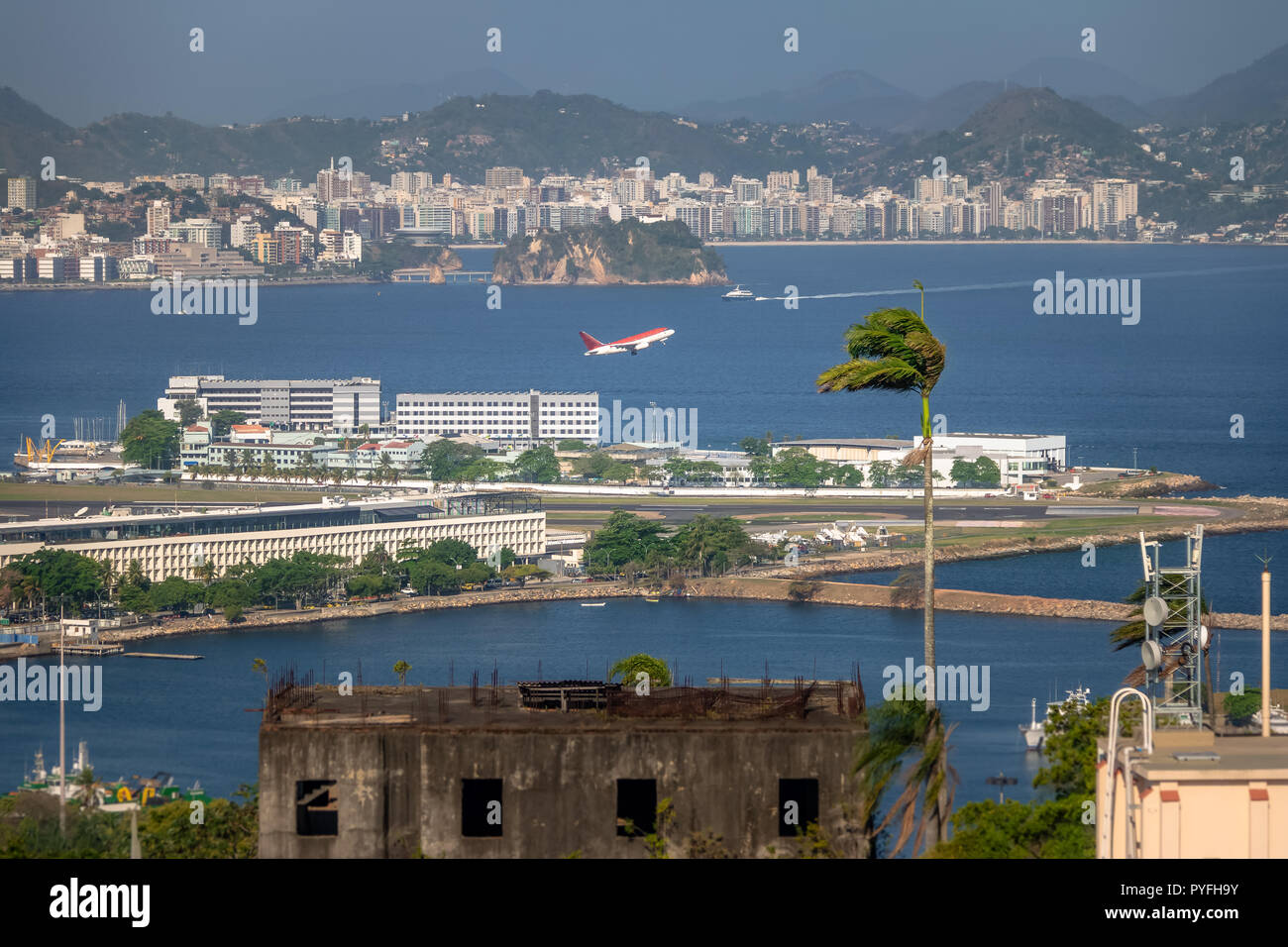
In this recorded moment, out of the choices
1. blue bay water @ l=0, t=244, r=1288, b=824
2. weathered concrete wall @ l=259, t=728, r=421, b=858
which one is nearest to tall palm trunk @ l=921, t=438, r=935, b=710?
weathered concrete wall @ l=259, t=728, r=421, b=858

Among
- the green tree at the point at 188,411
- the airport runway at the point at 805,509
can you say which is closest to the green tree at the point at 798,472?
the airport runway at the point at 805,509

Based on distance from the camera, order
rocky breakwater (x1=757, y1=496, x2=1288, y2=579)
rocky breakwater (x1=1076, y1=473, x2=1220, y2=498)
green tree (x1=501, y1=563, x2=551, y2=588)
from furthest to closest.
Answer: rocky breakwater (x1=1076, y1=473, x2=1220, y2=498) → green tree (x1=501, y1=563, x2=551, y2=588) → rocky breakwater (x1=757, y1=496, x2=1288, y2=579)

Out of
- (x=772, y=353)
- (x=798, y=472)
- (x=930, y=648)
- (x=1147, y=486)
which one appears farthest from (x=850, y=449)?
(x=930, y=648)

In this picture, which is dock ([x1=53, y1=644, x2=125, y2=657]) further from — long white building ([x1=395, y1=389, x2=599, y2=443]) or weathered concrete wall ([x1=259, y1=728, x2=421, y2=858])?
long white building ([x1=395, y1=389, x2=599, y2=443])

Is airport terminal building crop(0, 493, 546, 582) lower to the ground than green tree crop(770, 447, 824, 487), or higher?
lower

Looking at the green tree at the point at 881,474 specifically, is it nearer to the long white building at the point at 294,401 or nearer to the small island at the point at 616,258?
the long white building at the point at 294,401
